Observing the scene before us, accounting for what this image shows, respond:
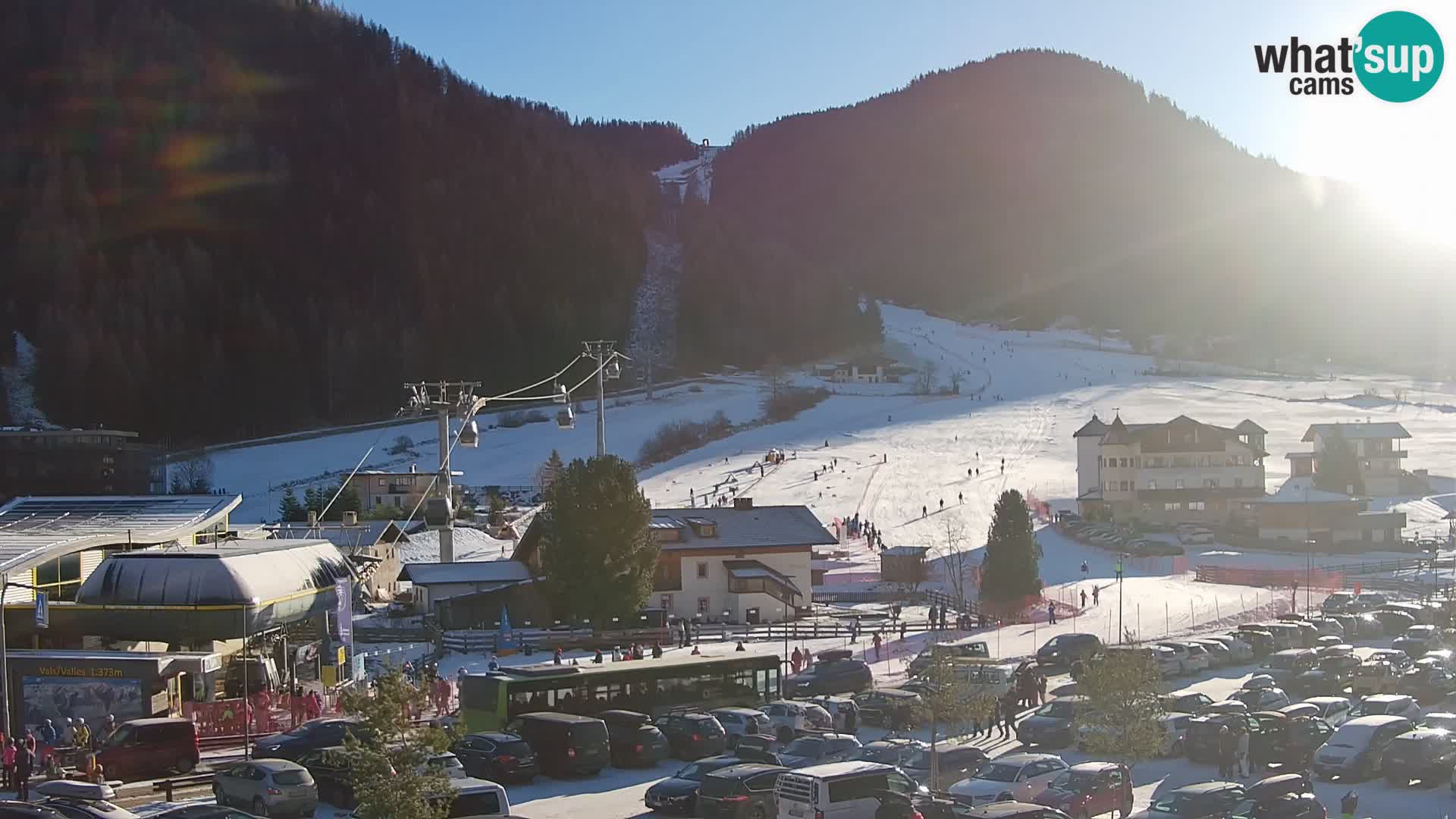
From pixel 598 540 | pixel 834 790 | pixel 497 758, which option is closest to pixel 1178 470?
pixel 598 540

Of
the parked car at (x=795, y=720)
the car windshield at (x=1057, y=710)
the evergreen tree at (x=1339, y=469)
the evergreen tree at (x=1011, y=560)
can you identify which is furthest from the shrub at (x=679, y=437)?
the car windshield at (x=1057, y=710)

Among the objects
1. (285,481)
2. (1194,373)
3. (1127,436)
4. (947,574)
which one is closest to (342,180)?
(285,481)

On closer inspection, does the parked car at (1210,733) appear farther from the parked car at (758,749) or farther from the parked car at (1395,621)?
the parked car at (1395,621)

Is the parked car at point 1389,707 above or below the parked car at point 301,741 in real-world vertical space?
below

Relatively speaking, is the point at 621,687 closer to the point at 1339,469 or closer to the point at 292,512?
the point at 292,512

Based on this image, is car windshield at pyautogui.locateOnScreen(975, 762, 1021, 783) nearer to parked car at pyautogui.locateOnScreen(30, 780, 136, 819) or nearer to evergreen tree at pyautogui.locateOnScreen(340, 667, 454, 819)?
evergreen tree at pyautogui.locateOnScreen(340, 667, 454, 819)

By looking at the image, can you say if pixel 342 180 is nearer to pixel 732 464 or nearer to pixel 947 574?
pixel 732 464
